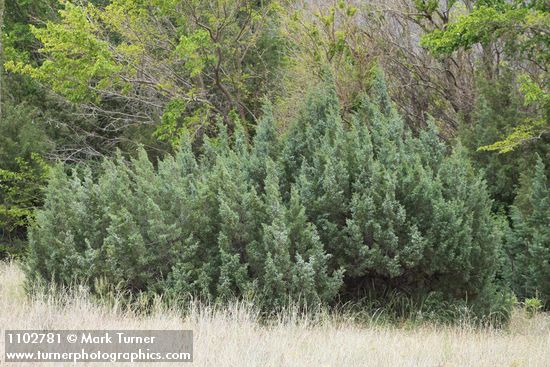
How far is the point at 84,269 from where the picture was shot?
31.1ft

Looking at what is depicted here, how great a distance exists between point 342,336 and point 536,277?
8153mm

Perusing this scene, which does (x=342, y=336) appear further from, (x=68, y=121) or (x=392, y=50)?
(x=68, y=121)

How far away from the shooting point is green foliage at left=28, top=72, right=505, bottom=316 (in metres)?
9.21

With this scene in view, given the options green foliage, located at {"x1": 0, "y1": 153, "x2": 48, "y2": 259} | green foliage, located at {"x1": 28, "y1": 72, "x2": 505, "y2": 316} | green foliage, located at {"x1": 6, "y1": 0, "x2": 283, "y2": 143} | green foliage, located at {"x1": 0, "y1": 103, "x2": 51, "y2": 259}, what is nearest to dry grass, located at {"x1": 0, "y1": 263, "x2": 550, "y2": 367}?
green foliage, located at {"x1": 28, "y1": 72, "x2": 505, "y2": 316}

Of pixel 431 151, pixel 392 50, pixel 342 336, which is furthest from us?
pixel 392 50

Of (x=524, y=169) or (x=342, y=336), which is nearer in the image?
(x=342, y=336)

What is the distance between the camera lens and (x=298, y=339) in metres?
7.12

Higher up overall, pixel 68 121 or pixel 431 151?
pixel 68 121

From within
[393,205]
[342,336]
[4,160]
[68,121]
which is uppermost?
[68,121]

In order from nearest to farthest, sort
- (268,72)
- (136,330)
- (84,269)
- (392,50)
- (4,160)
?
(136,330), (84,269), (4,160), (392,50), (268,72)

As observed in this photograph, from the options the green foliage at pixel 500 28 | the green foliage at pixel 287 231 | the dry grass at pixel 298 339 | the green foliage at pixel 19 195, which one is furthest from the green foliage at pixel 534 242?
the green foliage at pixel 19 195

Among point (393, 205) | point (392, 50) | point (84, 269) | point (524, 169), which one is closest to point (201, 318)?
point (84, 269)

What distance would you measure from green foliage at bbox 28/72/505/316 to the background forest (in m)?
0.03

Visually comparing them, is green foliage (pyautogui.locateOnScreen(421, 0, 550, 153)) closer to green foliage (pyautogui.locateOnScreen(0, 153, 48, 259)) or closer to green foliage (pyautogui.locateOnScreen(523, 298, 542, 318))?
green foliage (pyautogui.locateOnScreen(523, 298, 542, 318))
